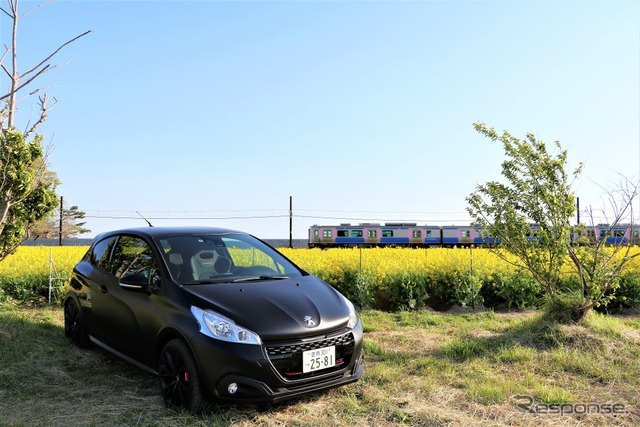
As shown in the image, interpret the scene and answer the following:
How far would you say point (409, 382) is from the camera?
4641mm

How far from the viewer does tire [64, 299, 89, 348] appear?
18.8ft

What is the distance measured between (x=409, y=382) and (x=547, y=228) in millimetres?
3245

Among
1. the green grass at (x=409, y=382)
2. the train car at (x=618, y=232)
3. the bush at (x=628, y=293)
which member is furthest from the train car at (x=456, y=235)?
the green grass at (x=409, y=382)

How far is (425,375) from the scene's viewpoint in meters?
4.93

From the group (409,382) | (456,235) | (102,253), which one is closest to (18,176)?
(102,253)

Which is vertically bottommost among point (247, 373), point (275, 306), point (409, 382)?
point (409, 382)

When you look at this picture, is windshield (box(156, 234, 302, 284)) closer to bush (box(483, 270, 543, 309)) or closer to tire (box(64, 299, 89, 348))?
tire (box(64, 299, 89, 348))

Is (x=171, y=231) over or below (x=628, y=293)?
over

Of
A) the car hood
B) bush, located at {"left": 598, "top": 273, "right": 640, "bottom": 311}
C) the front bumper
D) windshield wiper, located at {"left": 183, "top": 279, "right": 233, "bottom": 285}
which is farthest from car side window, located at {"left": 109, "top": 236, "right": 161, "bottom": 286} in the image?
bush, located at {"left": 598, "top": 273, "right": 640, "bottom": 311}

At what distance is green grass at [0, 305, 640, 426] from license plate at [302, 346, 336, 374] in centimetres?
43

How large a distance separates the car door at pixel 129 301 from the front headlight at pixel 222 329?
1.97ft

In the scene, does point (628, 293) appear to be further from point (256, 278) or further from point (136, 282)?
point (136, 282)

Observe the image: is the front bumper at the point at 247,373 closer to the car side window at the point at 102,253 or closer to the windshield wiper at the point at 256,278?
the windshield wiper at the point at 256,278

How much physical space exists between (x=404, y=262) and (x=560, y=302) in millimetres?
4285
